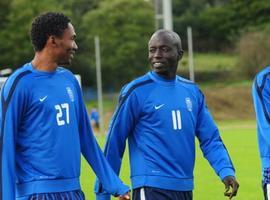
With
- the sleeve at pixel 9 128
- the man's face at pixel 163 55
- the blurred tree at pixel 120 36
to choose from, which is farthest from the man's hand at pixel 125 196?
the blurred tree at pixel 120 36

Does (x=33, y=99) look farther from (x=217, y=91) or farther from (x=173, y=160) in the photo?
(x=217, y=91)

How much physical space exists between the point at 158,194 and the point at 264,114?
4.54ft

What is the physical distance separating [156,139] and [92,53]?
69.3 meters

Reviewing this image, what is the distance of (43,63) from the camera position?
5.92 meters

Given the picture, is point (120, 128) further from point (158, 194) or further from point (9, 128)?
point (9, 128)

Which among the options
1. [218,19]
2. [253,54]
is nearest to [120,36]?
[253,54]

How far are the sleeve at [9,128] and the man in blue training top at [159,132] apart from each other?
1.10 meters

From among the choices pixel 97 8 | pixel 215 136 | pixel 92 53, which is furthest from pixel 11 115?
pixel 97 8

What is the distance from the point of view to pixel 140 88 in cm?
679

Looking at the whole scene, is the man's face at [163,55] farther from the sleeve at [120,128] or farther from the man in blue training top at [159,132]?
the sleeve at [120,128]

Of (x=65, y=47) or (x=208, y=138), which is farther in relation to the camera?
(x=208, y=138)

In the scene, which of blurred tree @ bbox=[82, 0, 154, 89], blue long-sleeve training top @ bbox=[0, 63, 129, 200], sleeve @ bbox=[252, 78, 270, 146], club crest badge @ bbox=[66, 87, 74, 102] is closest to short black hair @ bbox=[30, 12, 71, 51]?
blue long-sleeve training top @ bbox=[0, 63, 129, 200]

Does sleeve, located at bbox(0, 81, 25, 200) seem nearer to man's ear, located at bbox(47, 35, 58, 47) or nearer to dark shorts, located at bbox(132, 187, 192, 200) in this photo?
man's ear, located at bbox(47, 35, 58, 47)

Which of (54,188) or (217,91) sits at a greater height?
(217,91)
